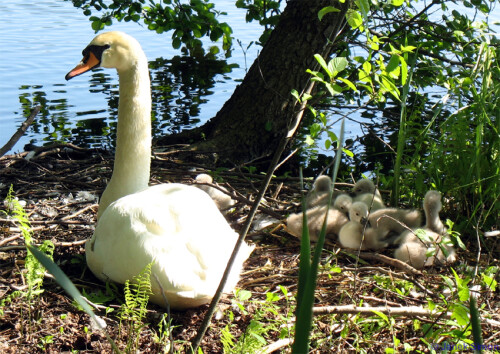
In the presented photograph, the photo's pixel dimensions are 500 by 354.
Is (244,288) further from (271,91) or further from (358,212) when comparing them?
(271,91)

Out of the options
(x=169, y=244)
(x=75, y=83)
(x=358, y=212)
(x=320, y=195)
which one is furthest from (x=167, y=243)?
(x=75, y=83)

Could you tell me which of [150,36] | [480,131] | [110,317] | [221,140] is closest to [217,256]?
[110,317]

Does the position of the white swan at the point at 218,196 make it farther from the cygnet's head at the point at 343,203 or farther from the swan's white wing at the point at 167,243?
the swan's white wing at the point at 167,243

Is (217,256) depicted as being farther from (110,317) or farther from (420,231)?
(420,231)

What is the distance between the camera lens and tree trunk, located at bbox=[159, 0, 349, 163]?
600 centimetres

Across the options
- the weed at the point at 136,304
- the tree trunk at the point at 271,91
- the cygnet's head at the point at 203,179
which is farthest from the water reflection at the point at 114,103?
the weed at the point at 136,304

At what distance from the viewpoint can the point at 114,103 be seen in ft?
30.5

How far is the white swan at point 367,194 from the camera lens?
4645mm

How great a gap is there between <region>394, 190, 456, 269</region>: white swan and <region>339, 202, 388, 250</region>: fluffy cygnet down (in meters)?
0.15

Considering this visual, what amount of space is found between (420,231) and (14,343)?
7.15 feet

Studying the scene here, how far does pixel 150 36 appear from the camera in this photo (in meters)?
13.5

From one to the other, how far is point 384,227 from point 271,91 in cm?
214

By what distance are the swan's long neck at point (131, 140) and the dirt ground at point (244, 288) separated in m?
0.49

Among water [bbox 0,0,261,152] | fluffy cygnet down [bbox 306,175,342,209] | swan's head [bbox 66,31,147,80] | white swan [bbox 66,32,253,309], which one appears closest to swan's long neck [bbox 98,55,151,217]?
swan's head [bbox 66,31,147,80]
